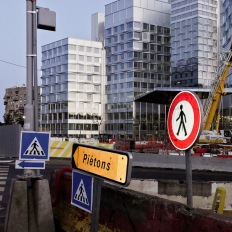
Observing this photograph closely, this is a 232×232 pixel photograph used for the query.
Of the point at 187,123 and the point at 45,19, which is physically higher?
the point at 45,19

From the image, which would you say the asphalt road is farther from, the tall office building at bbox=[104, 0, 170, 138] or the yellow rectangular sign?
the tall office building at bbox=[104, 0, 170, 138]

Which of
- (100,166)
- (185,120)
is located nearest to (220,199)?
(185,120)

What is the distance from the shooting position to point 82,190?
3.66 m

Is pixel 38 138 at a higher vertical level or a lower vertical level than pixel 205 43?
lower

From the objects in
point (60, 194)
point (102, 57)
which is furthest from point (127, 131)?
point (60, 194)

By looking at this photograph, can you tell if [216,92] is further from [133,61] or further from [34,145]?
[133,61]

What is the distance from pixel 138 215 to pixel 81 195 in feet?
5.01

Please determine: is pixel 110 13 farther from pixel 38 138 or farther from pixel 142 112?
pixel 38 138

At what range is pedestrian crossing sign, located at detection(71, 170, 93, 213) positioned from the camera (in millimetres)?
3533

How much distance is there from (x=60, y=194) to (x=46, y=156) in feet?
2.64

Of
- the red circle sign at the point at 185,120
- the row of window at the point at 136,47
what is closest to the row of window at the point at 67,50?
the row of window at the point at 136,47

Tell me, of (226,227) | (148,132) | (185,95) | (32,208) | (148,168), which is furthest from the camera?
(148,132)

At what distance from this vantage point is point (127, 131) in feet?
349

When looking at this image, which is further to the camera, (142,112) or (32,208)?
(142,112)
